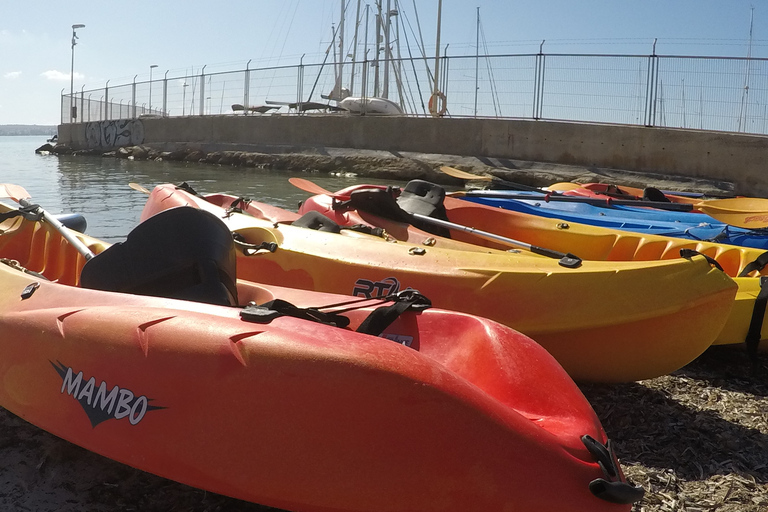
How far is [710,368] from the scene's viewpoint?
12.6 ft

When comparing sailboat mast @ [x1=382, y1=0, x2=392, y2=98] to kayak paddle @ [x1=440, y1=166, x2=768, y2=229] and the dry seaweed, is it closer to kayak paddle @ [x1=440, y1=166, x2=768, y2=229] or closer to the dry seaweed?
kayak paddle @ [x1=440, y1=166, x2=768, y2=229]

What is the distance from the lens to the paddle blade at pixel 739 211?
686 centimetres

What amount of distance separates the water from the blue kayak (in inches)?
166

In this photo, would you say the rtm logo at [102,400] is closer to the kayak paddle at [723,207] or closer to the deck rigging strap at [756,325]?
the deck rigging strap at [756,325]

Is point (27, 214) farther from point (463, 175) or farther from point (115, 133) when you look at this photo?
point (115, 133)

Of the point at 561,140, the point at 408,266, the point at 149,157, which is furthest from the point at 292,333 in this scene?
the point at 149,157

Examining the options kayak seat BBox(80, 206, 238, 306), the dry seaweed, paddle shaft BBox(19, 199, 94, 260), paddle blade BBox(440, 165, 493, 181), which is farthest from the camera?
paddle blade BBox(440, 165, 493, 181)

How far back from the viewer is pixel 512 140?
1558cm

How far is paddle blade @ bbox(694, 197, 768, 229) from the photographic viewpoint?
22.5ft

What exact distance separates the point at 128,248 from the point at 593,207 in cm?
521

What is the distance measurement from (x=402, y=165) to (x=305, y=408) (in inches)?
581

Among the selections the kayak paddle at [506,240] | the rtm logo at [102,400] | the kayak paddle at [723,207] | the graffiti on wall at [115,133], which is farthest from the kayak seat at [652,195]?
the graffiti on wall at [115,133]

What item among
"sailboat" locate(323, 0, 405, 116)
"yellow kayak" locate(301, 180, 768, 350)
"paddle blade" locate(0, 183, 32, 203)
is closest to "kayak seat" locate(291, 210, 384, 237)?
"yellow kayak" locate(301, 180, 768, 350)

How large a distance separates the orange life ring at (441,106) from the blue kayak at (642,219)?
10.1 m
